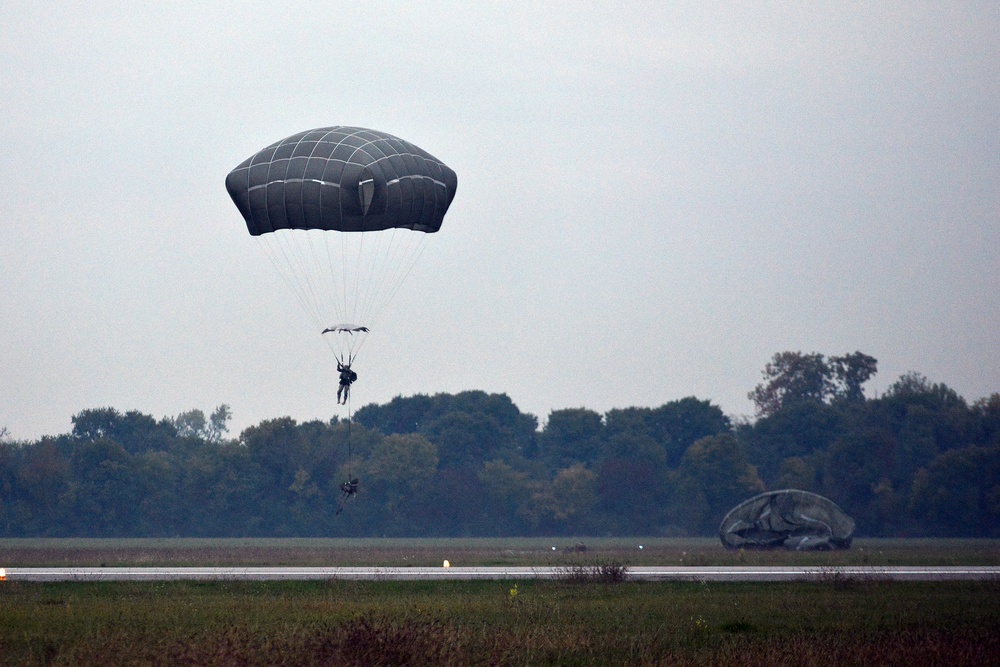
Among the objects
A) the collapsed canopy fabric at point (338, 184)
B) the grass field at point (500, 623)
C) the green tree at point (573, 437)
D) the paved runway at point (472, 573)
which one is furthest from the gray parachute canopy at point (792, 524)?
the green tree at point (573, 437)

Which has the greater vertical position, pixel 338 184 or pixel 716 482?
pixel 338 184

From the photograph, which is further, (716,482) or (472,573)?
(716,482)

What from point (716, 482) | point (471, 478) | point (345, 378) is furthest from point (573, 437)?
point (345, 378)

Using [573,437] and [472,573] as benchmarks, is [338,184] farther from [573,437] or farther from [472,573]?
[573,437]

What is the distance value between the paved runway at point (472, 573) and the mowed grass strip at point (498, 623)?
1.50 meters

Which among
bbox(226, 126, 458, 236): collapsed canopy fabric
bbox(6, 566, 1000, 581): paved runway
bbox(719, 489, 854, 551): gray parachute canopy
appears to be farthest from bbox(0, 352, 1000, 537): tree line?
bbox(226, 126, 458, 236): collapsed canopy fabric

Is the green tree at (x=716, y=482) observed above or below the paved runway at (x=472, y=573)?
above

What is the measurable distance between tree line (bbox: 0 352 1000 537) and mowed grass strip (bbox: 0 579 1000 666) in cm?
6513

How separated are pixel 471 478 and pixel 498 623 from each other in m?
83.0

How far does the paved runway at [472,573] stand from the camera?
30406mm

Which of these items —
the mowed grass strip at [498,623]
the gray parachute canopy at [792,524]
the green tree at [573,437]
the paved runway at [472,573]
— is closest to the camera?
the mowed grass strip at [498,623]

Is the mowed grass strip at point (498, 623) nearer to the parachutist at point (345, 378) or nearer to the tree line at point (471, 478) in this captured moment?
the parachutist at point (345, 378)

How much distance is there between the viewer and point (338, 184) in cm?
3328

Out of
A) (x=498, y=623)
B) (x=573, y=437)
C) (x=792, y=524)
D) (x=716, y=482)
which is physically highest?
(x=573, y=437)
